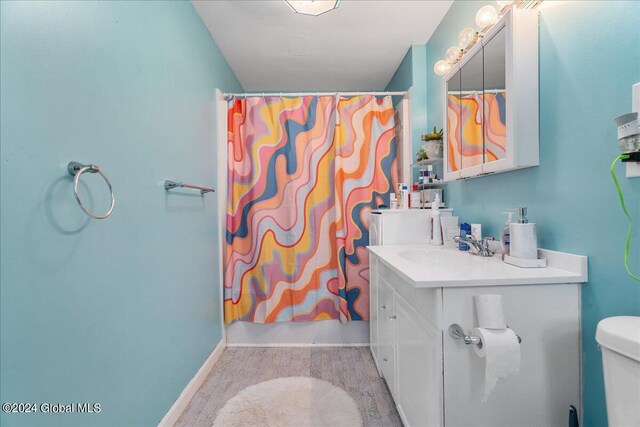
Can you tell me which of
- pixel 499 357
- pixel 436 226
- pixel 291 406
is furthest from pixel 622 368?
pixel 291 406

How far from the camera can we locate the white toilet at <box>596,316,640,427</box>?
633 millimetres

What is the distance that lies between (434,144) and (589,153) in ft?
3.40

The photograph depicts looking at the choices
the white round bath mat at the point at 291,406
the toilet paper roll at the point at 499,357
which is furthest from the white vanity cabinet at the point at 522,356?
the white round bath mat at the point at 291,406

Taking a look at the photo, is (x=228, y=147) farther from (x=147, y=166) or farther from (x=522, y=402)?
(x=522, y=402)

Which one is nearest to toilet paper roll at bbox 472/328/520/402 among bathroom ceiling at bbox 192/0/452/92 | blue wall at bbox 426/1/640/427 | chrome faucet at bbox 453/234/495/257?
blue wall at bbox 426/1/640/427

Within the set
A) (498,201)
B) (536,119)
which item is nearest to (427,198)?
(498,201)

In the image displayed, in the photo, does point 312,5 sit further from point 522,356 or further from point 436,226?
point 522,356

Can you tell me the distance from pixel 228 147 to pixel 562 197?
212cm

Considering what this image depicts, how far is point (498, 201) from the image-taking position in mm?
1417

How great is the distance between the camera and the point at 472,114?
1521 millimetres

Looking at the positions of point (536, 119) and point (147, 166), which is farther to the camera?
point (147, 166)

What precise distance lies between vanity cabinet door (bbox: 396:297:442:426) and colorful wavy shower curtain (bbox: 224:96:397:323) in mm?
986

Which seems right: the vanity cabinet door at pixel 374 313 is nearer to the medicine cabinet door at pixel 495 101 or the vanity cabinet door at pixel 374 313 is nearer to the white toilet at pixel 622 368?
the medicine cabinet door at pixel 495 101

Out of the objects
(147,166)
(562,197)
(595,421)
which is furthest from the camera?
(147,166)
